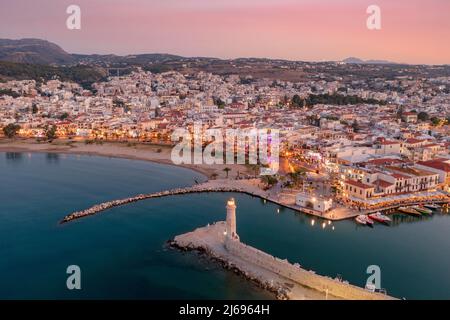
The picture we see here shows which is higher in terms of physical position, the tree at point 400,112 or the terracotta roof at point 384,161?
the tree at point 400,112

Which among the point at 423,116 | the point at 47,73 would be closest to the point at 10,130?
the point at 423,116

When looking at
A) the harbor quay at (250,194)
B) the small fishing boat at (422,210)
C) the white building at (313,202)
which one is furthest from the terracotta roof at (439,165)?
the white building at (313,202)

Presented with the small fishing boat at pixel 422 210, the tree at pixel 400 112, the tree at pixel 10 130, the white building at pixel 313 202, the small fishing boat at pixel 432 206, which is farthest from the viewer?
the tree at pixel 400 112

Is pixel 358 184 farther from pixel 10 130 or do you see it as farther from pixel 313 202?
pixel 10 130

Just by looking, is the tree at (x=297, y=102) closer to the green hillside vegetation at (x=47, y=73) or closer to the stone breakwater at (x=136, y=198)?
the stone breakwater at (x=136, y=198)

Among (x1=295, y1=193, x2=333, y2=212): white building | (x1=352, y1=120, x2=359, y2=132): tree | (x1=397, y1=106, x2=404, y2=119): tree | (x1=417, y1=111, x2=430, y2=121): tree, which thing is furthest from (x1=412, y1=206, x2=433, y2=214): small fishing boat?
(x1=417, y1=111, x2=430, y2=121): tree

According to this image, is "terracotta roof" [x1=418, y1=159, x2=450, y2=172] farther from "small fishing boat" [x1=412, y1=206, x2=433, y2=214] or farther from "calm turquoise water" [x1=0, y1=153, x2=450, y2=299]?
"calm turquoise water" [x1=0, y1=153, x2=450, y2=299]
